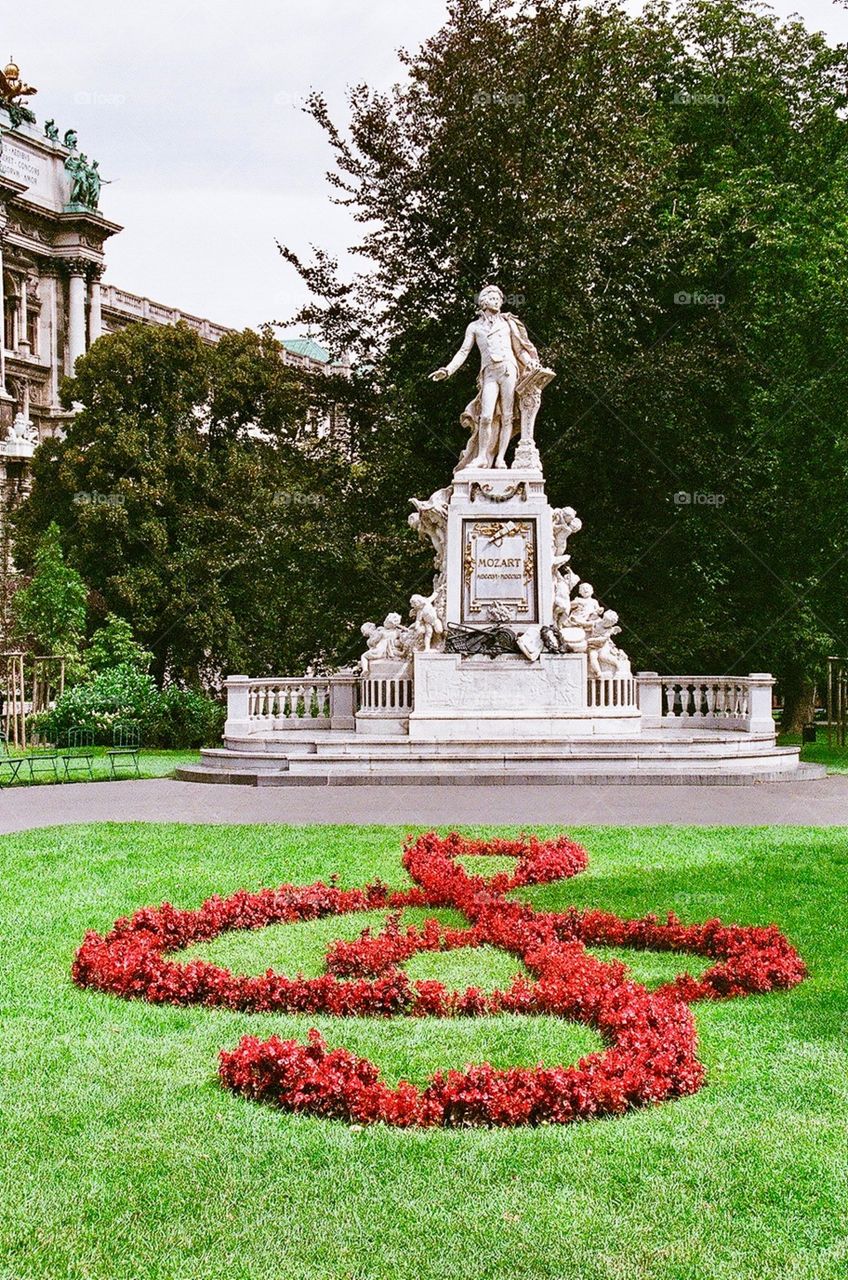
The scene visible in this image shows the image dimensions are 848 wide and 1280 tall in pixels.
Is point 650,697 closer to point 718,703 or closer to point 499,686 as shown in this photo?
point 718,703

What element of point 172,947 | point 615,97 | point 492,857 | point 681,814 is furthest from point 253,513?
point 172,947

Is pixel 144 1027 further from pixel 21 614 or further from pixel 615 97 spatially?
pixel 615 97

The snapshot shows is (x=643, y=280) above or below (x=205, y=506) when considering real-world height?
above

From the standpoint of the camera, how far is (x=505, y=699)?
19.9 meters

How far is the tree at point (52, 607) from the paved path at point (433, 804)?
11.5 meters

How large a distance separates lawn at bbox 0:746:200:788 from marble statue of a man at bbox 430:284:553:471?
6.83 meters

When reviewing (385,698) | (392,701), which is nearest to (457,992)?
(385,698)

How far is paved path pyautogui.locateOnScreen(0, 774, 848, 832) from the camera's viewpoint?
13383 millimetres

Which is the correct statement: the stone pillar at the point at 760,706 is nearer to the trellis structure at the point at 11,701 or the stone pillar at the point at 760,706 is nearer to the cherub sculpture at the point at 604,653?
the cherub sculpture at the point at 604,653

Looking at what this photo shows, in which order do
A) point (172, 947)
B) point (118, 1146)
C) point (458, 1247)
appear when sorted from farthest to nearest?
point (172, 947) < point (118, 1146) < point (458, 1247)

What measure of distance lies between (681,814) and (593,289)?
18.8 meters

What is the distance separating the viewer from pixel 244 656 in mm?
36031

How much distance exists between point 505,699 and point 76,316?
42397 mm

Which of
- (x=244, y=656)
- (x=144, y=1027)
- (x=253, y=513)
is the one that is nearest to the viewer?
(x=144, y=1027)
